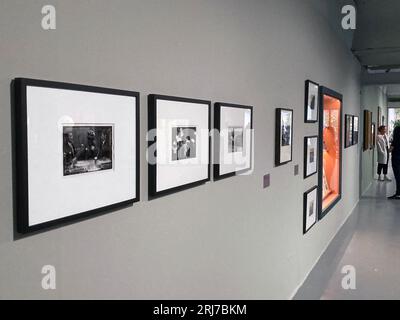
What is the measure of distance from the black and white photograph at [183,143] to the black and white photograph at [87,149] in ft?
1.57

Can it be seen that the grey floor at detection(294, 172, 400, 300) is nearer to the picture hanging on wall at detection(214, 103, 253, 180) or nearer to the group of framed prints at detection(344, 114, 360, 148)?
the group of framed prints at detection(344, 114, 360, 148)

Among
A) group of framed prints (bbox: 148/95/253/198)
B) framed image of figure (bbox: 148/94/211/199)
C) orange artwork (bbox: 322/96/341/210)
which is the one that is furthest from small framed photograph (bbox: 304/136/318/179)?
framed image of figure (bbox: 148/94/211/199)

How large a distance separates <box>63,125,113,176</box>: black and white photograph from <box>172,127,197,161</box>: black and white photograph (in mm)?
478

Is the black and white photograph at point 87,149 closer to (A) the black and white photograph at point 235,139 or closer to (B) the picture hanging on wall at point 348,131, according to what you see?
(A) the black and white photograph at point 235,139

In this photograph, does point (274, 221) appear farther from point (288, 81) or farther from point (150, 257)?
point (150, 257)

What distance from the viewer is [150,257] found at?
1847 millimetres

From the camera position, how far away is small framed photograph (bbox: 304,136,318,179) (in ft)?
15.1

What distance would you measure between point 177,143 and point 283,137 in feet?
6.32

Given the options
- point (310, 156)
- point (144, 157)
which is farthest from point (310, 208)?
point (144, 157)

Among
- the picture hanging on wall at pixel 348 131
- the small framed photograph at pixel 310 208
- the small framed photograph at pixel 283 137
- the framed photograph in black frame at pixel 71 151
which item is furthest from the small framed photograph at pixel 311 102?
the framed photograph in black frame at pixel 71 151

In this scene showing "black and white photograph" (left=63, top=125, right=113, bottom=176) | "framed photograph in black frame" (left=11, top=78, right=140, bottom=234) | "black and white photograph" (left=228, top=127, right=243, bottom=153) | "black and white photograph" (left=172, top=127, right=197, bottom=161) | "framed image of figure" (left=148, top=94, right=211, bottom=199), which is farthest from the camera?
"black and white photograph" (left=228, top=127, right=243, bottom=153)

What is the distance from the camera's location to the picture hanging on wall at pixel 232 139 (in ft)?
7.95

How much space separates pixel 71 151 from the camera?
136 cm

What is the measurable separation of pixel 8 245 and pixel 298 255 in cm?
369
